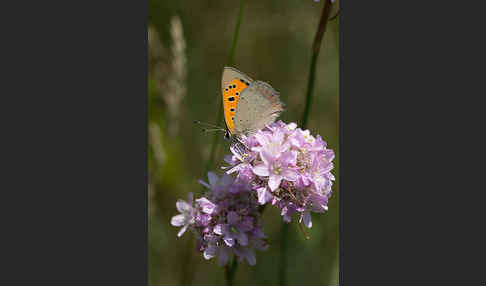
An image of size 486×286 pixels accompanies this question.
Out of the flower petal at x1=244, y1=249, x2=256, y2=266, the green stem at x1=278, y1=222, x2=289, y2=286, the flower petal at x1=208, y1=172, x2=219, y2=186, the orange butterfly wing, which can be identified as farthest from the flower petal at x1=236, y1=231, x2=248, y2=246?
the green stem at x1=278, y1=222, x2=289, y2=286

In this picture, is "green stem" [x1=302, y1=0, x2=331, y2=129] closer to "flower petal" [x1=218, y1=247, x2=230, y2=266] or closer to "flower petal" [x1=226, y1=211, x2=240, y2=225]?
"flower petal" [x1=226, y1=211, x2=240, y2=225]

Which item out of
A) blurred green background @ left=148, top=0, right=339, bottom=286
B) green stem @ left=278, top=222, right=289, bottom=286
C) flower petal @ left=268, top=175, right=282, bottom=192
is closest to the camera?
flower petal @ left=268, top=175, right=282, bottom=192

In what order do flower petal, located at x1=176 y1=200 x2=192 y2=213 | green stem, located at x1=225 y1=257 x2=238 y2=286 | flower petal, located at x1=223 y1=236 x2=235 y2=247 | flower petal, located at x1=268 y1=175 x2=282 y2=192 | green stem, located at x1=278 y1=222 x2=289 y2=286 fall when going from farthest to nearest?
green stem, located at x1=278 y1=222 x2=289 y2=286, flower petal, located at x1=176 y1=200 x2=192 y2=213, green stem, located at x1=225 y1=257 x2=238 y2=286, flower petal, located at x1=223 y1=236 x2=235 y2=247, flower petal, located at x1=268 y1=175 x2=282 y2=192

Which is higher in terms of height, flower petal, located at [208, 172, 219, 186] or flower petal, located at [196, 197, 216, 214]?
flower petal, located at [208, 172, 219, 186]

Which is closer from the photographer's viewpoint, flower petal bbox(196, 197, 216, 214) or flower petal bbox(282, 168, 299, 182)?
flower petal bbox(282, 168, 299, 182)

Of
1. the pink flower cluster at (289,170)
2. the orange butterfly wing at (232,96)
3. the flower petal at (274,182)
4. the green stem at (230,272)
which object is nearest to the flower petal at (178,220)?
the green stem at (230,272)

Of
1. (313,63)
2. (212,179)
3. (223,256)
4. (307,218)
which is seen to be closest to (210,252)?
(223,256)

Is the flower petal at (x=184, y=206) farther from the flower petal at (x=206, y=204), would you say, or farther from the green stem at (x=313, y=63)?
the green stem at (x=313, y=63)

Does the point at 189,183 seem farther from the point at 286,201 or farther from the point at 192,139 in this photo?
the point at 286,201
